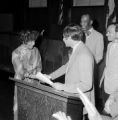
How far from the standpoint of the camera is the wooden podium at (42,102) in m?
2.45

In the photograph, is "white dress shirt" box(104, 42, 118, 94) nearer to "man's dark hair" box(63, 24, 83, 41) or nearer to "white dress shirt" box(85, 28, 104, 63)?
"white dress shirt" box(85, 28, 104, 63)

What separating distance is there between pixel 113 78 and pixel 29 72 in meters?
1.04

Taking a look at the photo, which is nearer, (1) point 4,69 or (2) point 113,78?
(2) point 113,78

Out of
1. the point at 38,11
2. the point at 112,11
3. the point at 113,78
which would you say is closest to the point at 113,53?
the point at 113,78

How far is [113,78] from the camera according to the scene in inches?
135

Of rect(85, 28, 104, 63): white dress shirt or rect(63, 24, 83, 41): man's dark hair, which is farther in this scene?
rect(85, 28, 104, 63): white dress shirt

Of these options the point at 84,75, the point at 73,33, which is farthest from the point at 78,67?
the point at 73,33

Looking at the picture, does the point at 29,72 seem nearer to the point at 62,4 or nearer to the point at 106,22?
the point at 106,22

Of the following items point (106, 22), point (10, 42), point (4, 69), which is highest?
point (106, 22)

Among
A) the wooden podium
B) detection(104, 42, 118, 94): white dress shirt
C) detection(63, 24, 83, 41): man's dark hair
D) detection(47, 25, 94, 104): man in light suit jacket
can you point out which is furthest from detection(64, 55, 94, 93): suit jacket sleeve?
detection(104, 42, 118, 94): white dress shirt

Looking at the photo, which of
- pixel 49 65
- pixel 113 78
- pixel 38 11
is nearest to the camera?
pixel 113 78

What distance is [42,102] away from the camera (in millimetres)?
2682

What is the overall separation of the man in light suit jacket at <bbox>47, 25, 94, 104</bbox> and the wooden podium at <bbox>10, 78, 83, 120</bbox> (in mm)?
112

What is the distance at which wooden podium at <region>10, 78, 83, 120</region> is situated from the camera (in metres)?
A: 2.45
